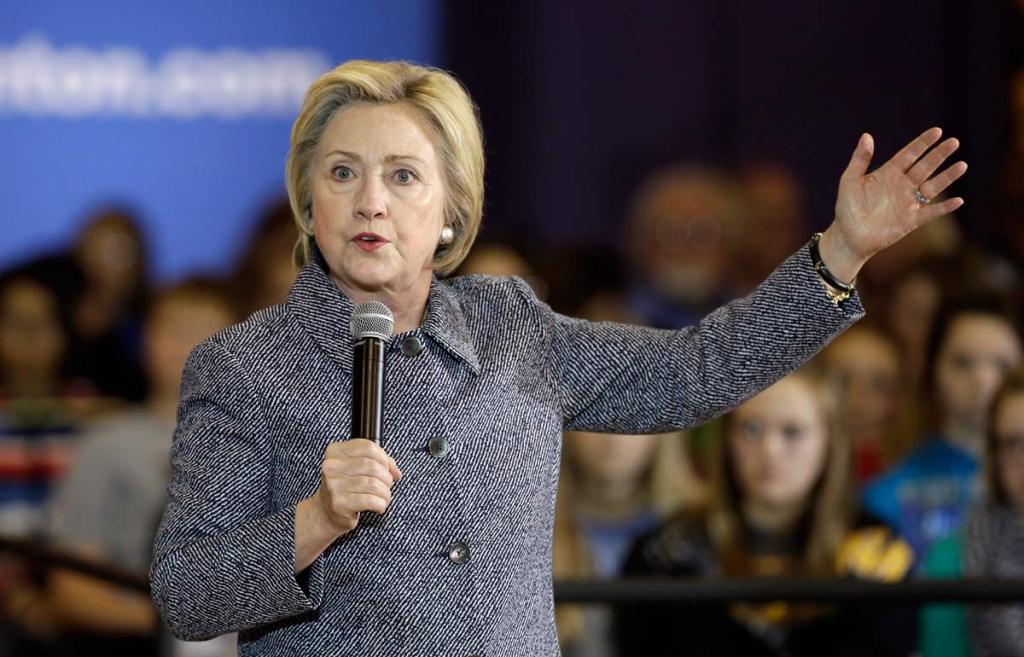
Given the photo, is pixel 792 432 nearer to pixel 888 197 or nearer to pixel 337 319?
pixel 888 197

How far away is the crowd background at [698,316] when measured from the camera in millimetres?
3562

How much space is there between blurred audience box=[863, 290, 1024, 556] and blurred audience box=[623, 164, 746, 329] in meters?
1.76

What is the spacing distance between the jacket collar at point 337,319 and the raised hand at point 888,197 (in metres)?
0.46

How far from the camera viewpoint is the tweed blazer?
1770 mm

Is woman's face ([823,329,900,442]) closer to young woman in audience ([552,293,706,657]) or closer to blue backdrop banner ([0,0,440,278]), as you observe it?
young woman in audience ([552,293,706,657])

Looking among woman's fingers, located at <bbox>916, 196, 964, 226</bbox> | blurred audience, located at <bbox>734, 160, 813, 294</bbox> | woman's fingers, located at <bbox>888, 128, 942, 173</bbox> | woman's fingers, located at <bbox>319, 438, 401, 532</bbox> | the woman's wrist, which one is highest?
woman's fingers, located at <bbox>888, 128, 942, 173</bbox>

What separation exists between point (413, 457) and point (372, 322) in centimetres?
19

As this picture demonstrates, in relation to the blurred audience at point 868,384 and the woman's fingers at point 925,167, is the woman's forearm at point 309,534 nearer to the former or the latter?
the woman's fingers at point 925,167

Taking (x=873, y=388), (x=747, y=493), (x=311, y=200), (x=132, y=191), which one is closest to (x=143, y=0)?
(x=132, y=191)

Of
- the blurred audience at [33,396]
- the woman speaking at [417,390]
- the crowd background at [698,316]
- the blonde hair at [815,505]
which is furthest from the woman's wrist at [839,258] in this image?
the blurred audience at [33,396]

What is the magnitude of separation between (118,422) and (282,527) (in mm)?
2502

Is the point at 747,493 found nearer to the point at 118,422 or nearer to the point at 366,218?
the point at 118,422

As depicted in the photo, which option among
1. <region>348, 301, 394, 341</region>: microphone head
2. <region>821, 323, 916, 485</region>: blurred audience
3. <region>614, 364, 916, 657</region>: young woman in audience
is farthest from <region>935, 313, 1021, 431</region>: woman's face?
<region>348, 301, 394, 341</region>: microphone head

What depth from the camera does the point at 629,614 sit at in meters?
3.43
